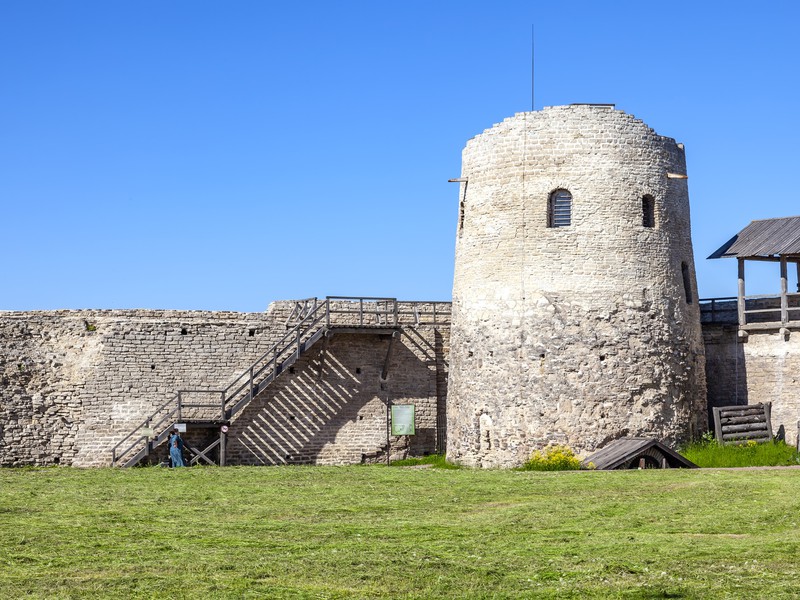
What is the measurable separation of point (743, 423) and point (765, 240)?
4.44 meters

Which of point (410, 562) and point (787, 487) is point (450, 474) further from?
point (410, 562)

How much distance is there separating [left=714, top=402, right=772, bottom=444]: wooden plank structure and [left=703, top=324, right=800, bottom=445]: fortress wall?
364 mm

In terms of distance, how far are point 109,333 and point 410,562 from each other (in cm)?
1658

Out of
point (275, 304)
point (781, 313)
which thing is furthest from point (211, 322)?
point (781, 313)

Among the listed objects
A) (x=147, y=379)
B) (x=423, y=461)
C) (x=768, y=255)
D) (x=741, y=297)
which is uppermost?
(x=768, y=255)

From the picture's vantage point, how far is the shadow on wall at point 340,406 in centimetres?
2944

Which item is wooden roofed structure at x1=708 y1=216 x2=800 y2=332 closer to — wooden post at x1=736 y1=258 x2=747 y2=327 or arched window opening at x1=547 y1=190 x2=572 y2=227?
wooden post at x1=736 y1=258 x2=747 y2=327

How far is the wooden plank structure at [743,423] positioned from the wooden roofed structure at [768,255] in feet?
6.42

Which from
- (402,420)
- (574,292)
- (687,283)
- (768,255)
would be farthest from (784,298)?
(402,420)

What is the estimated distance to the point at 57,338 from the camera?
28.2 meters

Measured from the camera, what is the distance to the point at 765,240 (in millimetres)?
28672

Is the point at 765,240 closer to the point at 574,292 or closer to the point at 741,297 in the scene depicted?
the point at 741,297

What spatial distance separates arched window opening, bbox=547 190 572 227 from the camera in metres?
26.2

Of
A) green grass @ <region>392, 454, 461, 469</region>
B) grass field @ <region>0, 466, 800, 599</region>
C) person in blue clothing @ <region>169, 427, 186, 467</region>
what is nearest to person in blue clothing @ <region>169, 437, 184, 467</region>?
person in blue clothing @ <region>169, 427, 186, 467</region>
